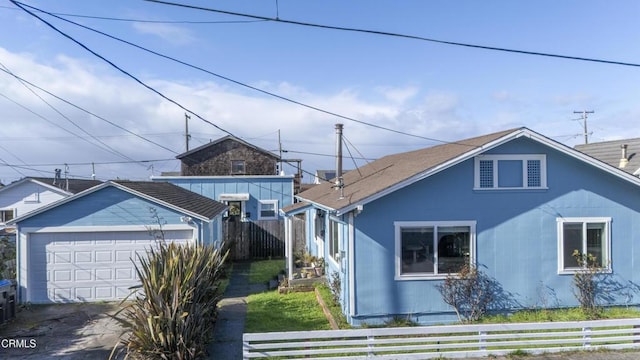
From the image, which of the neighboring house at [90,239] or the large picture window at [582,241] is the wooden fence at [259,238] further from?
the large picture window at [582,241]

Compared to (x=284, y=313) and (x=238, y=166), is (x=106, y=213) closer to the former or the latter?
(x=284, y=313)

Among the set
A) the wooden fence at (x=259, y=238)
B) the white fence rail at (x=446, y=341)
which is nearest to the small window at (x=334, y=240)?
the white fence rail at (x=446, y=341)

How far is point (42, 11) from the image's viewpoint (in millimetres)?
8031

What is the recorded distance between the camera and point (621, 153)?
2281 centimetres

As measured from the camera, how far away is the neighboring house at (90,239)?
12445 mm

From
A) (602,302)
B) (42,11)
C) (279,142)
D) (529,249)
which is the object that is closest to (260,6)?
(42,11)

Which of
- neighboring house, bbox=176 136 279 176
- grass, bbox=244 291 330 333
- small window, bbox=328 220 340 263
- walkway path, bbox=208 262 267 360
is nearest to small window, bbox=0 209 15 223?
neighboring house, bbox=176 136 279 176

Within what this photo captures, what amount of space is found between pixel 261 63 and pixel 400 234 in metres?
6.77

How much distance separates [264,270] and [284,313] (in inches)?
252

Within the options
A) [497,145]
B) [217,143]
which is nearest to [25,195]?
[217,143]

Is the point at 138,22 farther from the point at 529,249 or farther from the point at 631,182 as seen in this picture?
the point at 631,182

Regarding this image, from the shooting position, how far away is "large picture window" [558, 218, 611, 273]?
33.9 ft

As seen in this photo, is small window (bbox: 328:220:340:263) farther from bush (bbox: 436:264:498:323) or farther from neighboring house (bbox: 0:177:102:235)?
neighboring house (bbox: 0:177:102:235)

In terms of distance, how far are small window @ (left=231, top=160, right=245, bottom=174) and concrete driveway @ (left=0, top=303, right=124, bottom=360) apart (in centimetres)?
1561
